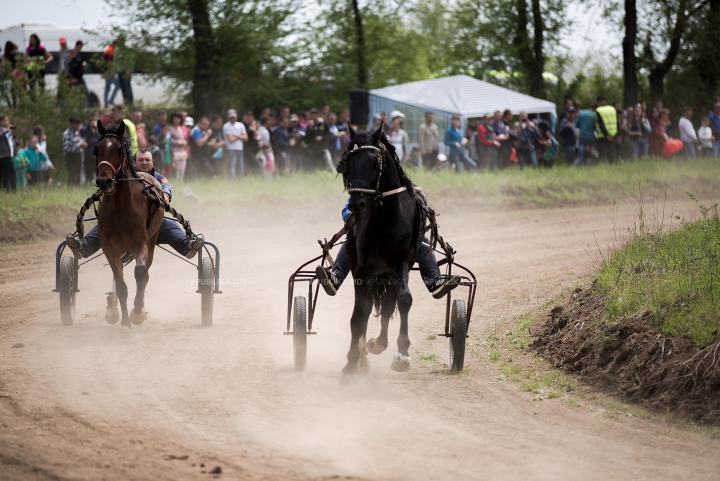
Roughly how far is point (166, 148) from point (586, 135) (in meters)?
11.1

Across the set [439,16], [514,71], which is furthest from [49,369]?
[439,16]

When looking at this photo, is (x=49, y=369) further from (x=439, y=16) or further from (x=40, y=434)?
(x=439, y=16)

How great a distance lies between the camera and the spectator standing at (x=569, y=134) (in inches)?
893

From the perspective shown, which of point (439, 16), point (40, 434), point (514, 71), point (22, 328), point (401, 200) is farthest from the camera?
point (439, 16)

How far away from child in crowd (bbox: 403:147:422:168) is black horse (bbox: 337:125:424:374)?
48.3ft

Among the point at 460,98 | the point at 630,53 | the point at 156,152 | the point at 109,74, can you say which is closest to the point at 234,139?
the point at 156,152

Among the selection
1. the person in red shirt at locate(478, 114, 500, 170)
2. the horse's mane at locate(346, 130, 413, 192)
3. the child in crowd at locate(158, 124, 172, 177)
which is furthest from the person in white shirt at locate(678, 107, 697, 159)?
the horse's mane at locate(346, 130, 413, 192)

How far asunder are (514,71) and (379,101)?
36.0 ft

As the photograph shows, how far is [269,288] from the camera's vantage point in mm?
11039

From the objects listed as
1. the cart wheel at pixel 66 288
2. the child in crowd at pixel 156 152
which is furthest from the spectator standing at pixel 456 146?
the cart wheel at pixel 66 288

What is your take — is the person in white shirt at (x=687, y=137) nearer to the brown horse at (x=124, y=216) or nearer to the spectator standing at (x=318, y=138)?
the spectator standing at (x=318, y=138)

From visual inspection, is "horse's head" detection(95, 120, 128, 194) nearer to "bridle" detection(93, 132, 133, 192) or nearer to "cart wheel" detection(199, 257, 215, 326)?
"bridle" detection(93, 132, 133, 192)

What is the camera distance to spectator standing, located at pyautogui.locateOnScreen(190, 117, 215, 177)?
19.0m

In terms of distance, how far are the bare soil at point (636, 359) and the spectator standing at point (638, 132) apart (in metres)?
16.0
